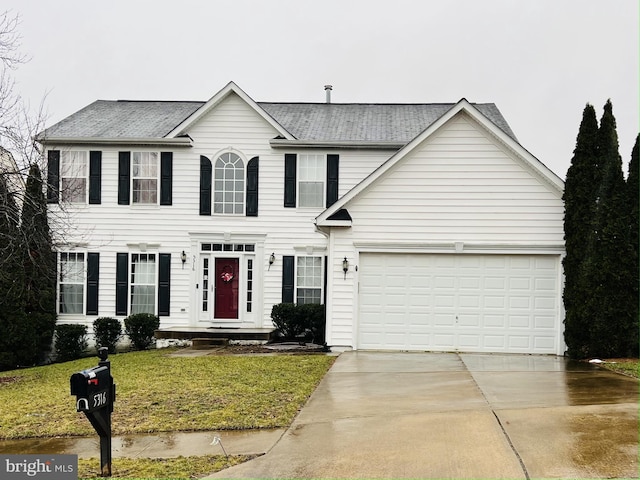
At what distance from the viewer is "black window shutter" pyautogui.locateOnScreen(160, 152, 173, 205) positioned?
20203mm

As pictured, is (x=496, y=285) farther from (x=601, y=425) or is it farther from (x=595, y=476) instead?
(x=595, y=476)

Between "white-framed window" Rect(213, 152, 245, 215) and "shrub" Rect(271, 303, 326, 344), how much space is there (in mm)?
3203

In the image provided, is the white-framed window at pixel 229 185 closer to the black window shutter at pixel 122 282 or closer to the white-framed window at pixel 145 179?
the white-framed window at pixel 145 179

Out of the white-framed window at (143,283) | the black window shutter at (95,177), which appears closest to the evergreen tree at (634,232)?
the white-framed window at (143,283)

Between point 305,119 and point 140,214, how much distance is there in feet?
19.6

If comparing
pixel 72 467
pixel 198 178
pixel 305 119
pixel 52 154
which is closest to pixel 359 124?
pixel 305 119

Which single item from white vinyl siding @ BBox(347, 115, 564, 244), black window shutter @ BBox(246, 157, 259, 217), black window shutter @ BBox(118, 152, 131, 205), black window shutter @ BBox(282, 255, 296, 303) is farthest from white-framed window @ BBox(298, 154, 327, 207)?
black window shutter @ BBox(118, 152, 131, 205)

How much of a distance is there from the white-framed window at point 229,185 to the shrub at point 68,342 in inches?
203

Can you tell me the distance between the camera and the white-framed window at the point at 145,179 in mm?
20266

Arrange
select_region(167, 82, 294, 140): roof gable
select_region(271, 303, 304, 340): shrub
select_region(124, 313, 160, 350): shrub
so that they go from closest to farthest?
select_region(271, 303, 304, 340): shrub
select_region(124, 313, 160, 350): shrub
select_region(167, 82, 294, 140): roof gable

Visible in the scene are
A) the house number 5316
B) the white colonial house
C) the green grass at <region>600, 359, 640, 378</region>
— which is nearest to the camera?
the house number 5316

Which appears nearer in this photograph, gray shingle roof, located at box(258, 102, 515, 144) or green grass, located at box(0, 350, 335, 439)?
green grass, located at box(0, 350, 335, 439)

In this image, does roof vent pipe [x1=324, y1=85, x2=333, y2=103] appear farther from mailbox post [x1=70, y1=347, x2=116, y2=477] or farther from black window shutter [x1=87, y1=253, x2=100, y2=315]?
mailbox post [x1=70, y1=347, x2=116, y2=477]

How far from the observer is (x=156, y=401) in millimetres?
10406
